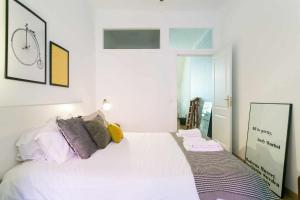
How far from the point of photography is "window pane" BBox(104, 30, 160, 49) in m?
4.45

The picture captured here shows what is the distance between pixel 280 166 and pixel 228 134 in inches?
55.1

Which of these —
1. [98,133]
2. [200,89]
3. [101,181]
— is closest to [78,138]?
[98,133]

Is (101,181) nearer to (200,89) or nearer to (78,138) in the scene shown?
(78,138)

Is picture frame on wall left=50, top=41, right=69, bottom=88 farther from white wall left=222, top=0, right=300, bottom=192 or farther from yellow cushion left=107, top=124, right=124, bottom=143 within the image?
white wall left=222, top=0, right=300, bottom=192

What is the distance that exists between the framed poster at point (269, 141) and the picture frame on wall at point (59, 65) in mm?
2647

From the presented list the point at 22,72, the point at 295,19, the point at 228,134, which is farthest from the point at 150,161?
the point at 228,134

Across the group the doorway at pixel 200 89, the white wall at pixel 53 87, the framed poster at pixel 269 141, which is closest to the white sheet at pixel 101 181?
the white wall at pixel 53 87

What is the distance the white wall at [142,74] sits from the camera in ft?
14.5

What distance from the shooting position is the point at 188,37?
14.8 ft

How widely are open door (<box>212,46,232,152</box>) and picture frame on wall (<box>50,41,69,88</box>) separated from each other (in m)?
2.67

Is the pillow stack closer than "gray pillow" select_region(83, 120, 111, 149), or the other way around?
the pillow stack

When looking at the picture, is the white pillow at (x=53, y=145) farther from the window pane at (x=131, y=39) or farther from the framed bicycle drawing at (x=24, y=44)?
the window pane at (x=131, y=39)

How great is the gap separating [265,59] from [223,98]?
1.26 m

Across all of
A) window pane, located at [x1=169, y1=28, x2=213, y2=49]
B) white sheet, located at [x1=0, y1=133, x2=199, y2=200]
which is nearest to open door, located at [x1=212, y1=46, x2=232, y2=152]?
window pane, located at [x1=169, y1=28, x2=213, y2=49]
